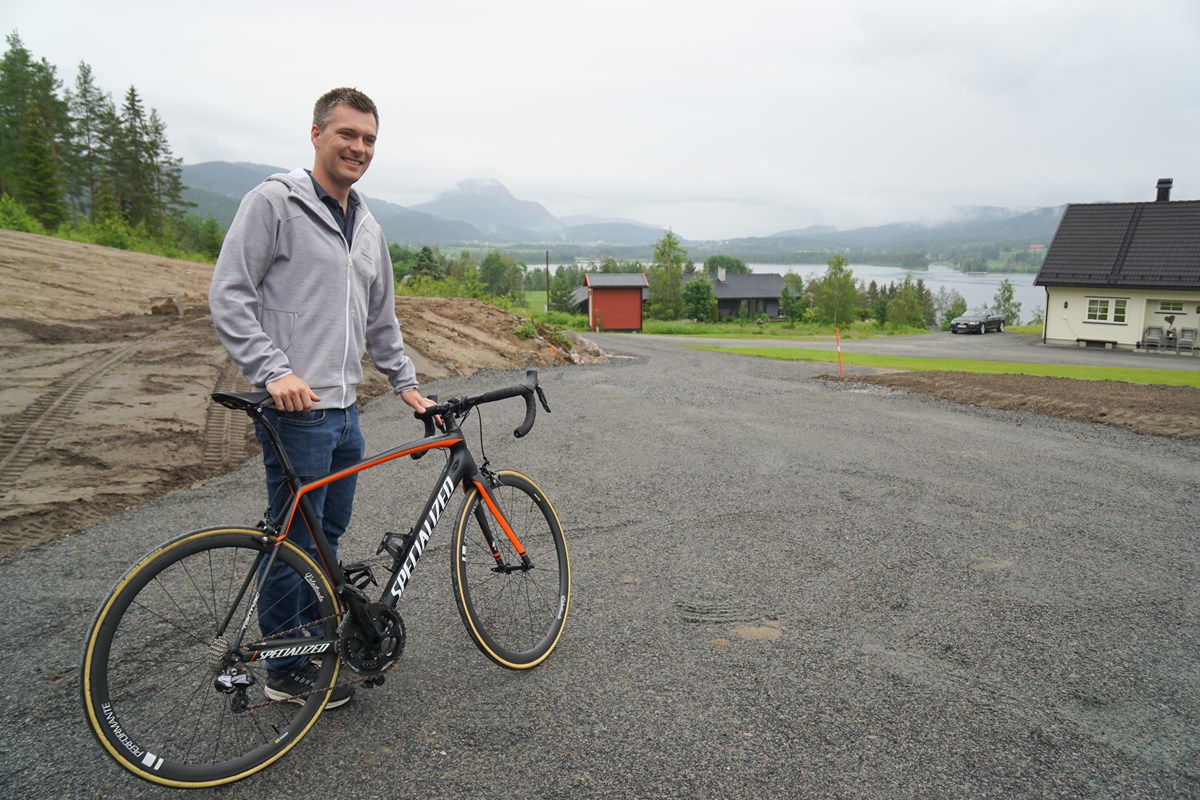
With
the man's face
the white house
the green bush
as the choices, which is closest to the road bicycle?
the man's face

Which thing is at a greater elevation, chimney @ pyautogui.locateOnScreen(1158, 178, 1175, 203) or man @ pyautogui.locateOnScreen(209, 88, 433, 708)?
chimney @ pyautogui.locateOnScreen(1158, 178, 1175, 203)

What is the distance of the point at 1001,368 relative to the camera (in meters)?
19.0

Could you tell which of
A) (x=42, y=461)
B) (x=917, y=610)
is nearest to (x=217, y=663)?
(x=917, y=610)

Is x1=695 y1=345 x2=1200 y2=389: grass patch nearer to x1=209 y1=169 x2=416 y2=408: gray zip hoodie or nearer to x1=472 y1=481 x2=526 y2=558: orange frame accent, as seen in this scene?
x1=472 y1=481 x2=526 y2=558: orange frame accent

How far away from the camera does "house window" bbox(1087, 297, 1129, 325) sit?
3303 cm

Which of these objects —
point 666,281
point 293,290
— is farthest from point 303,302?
point 666,281

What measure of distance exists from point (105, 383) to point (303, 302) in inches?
274

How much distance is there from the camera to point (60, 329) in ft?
33.2

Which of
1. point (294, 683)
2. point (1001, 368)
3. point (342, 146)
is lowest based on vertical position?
point (294, 683)

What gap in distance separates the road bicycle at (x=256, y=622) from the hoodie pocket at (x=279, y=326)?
0.91 feet

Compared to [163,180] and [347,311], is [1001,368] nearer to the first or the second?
[347,311]

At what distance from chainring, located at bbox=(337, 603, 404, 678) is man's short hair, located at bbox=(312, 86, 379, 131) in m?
1.99

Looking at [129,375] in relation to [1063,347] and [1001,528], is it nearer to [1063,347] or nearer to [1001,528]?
[1001,528]

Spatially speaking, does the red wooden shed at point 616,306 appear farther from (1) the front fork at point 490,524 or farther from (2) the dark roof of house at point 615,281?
(1) the front fork at point 490,524
